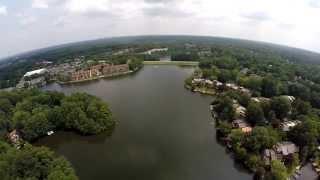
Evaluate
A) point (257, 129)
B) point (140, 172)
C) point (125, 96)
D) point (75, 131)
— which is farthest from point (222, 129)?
point (125, 96)

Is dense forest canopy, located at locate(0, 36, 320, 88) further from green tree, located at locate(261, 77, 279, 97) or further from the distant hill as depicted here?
green tree, located at locate(261, 77, 279, 97)

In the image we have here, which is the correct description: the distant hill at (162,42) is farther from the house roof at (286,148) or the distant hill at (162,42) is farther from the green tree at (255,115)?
the house roof at (286,148)

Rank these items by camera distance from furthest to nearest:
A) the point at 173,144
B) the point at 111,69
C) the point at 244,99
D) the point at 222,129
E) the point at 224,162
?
the point at 111,69
the point at 244,99
the point at 222,129
the point at 173,144
the point at 224,162

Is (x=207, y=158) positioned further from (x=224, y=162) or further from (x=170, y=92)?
(x=170, y=92)

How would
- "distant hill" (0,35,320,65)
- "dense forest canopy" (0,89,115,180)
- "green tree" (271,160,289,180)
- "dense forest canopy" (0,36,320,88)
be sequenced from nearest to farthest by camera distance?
"green tree" (271,160,289,180) → "dense forest canopy" (0,89,115,180) → "dense forest canopy" (0,36,320,88) → "distant hill" (0,35,320,65)

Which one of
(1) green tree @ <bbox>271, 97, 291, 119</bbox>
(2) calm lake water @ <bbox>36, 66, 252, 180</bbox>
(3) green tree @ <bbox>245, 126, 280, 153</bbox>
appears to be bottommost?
(2) calm lake water @ <bbox>36, 66, 252, 180</bbox>

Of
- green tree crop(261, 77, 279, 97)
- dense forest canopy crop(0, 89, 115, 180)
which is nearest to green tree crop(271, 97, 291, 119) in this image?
green tree crop(261, 77, 279, 97)

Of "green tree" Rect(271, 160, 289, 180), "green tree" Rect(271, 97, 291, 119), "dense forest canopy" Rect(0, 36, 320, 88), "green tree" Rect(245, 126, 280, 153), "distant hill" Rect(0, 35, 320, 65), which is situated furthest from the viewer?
"distant hill" Rect(0, 35, 320, 65)

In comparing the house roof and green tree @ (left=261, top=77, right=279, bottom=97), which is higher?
green tree @ (left=261, top=77, right=279, bottom=97)

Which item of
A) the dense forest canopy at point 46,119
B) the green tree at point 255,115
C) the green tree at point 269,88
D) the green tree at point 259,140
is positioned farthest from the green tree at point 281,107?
the dense forest canopy at point 46,119
